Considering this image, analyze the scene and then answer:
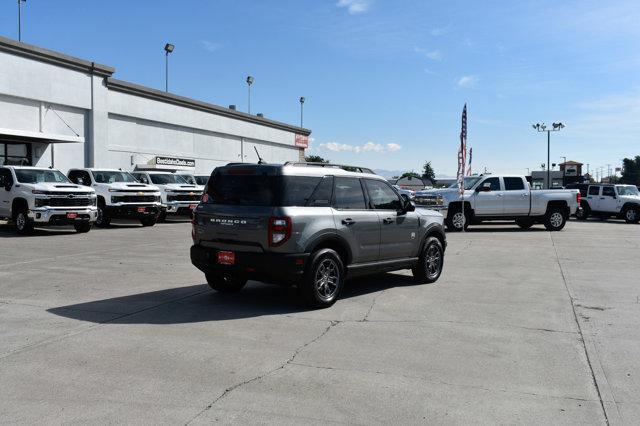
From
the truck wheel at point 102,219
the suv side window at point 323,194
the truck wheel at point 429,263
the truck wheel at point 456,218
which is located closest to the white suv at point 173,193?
the truck wheel at point 102,219

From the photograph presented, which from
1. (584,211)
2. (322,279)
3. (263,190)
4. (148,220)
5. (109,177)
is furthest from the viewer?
(584,211)

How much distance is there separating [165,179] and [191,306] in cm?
1854

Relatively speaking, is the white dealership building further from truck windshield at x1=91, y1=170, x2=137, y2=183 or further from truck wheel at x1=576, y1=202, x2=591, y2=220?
truck wheel at x1=576, y1=202, x2=591, y2=220

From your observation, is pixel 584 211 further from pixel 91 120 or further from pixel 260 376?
Answer: pixel 260 376

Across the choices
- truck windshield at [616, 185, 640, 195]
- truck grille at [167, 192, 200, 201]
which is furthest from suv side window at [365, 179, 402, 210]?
truck windshield at [616, 185, 640, 195]

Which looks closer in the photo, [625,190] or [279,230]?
[279,230]

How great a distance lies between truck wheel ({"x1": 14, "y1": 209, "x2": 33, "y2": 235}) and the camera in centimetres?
1700

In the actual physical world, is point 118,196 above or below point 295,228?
above

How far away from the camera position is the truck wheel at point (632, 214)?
93.0 ft

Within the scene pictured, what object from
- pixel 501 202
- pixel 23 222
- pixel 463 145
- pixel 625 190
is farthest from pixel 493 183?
pixel 23 222

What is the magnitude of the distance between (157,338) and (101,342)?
1.80 ft

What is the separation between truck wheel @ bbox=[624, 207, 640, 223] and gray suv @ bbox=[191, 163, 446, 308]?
79.9 ft

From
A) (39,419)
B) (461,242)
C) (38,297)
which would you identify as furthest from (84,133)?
(39,419)

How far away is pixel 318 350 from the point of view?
222 inches
